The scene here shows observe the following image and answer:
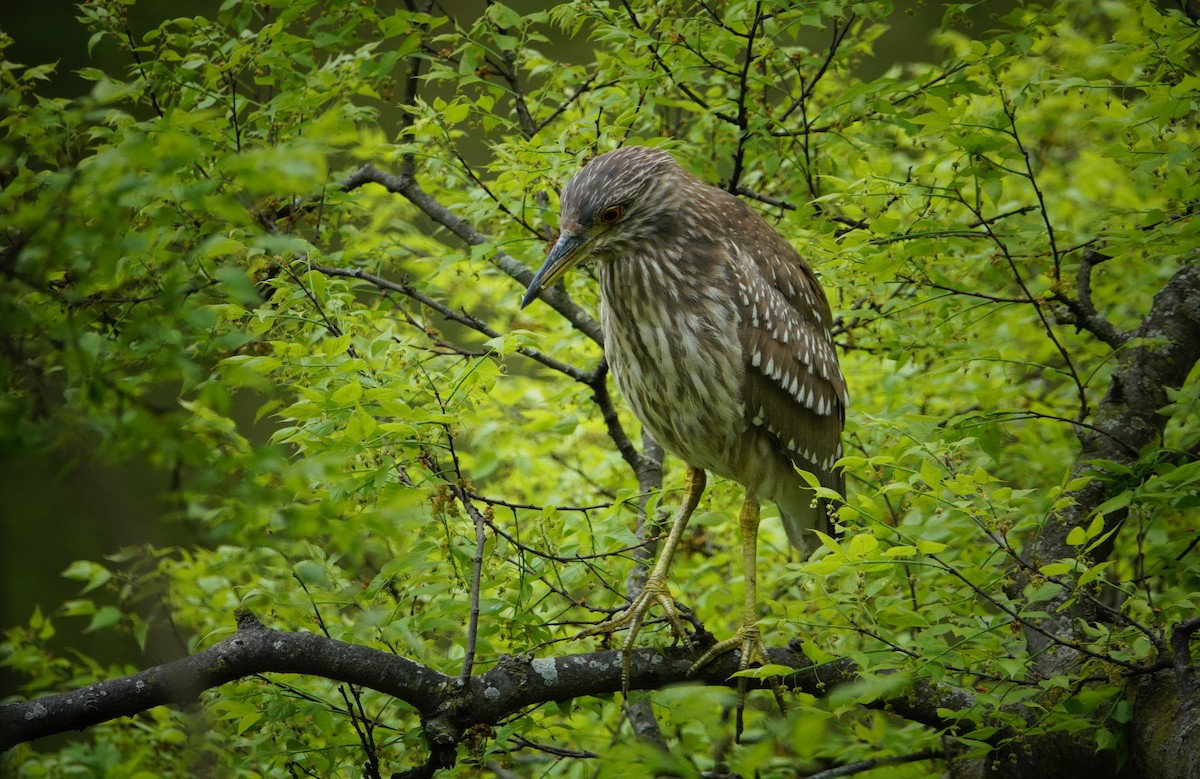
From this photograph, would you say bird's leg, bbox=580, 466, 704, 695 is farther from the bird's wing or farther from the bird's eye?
the bird's eye

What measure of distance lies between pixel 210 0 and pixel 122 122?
4.36 metres

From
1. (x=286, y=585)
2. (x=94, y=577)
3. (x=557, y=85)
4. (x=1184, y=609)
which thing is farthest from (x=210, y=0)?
(x=1184, y=609)

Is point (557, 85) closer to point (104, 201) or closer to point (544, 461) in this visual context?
point (544, 461)

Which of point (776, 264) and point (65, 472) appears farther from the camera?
point (776, 264)

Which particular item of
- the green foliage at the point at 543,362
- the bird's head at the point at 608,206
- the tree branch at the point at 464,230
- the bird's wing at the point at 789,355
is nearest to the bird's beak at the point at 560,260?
the bird's head at the point at 608,206

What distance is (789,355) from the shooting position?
9.91 feet

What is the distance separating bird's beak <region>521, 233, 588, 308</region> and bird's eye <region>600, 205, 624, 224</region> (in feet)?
0.28

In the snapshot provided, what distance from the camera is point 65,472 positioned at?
1.11 m

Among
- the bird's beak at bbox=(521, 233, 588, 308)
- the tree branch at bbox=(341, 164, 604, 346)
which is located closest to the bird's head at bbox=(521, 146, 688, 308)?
the bird's beak at bbox=(521, 233, 588, 308)

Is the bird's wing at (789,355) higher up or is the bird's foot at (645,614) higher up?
the bird's wing at (789,355)

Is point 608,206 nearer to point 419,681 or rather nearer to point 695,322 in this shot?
point 695,322

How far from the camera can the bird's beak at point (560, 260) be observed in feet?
8.64

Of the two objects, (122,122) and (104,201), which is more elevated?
(122,122)

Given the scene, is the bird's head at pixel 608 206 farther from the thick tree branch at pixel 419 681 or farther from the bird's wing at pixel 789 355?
the thick tree branch at pixel 419 681
